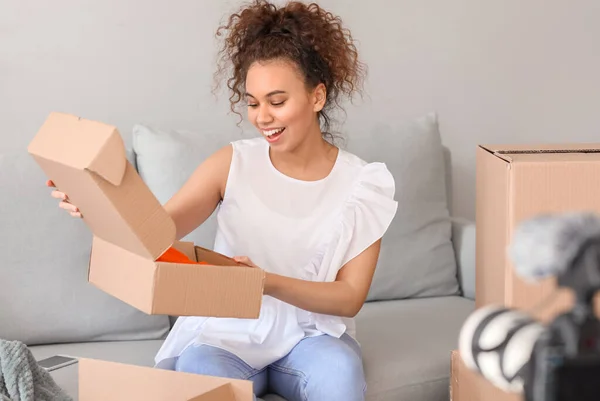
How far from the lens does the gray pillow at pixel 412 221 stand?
7.20 feet

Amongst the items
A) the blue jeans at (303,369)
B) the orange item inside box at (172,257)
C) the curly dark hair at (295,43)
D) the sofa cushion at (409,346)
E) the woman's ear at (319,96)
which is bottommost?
the sofa cushion at (409,346)

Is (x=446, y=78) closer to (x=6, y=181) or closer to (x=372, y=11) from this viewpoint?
(x=372, y=11)

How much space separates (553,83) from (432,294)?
91 centimetres

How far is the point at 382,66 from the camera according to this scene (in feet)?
8.32

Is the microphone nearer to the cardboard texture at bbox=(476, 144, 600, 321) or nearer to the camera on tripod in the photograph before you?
the camera on tripod

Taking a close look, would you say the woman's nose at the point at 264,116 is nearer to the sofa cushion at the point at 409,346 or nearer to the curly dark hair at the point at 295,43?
the curly dark hair at the point at 295,43

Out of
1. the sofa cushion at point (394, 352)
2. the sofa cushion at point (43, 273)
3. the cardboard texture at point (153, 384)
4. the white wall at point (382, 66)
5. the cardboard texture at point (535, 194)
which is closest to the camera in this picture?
the cardboard texture at point (153, 384)

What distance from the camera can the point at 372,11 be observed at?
8.20ft

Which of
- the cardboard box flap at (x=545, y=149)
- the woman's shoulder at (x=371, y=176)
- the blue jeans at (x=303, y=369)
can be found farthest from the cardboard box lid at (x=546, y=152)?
the blue jeans at (x=303, y=369)

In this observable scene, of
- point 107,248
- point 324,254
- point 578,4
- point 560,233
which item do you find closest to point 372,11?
point 578,4

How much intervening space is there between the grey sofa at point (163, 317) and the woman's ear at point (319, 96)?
42cm

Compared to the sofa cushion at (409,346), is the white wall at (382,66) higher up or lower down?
higher up

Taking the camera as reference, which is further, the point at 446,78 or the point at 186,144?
the point at 446,78

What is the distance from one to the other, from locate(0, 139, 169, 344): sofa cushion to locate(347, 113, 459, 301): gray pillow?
0.67 metres
